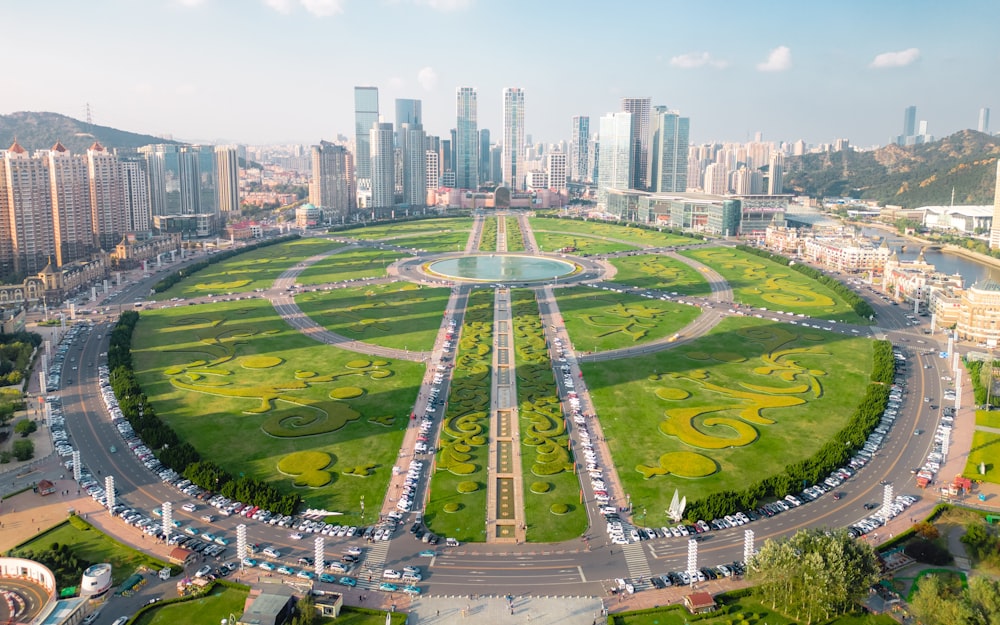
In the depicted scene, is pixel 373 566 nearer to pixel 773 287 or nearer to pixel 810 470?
pixel 810 470

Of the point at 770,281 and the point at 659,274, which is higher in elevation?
the point at 659,274

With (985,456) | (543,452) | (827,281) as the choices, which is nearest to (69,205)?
(543,452)

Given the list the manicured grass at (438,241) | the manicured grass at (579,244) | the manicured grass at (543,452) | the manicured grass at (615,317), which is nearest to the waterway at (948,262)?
the manicured grass at (579,244)

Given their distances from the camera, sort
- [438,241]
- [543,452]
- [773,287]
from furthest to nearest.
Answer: [438,241] → [773,287] → [543,452]

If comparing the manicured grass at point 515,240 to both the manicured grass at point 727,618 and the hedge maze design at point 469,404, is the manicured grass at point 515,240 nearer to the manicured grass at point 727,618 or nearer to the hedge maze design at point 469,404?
the hedge maze design at point 469,404

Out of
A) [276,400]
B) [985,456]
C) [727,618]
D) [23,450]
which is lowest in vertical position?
[727,618]

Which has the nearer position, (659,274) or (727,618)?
(727,618)

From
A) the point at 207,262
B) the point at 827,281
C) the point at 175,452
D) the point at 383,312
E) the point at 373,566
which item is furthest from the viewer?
the point at 207,262
